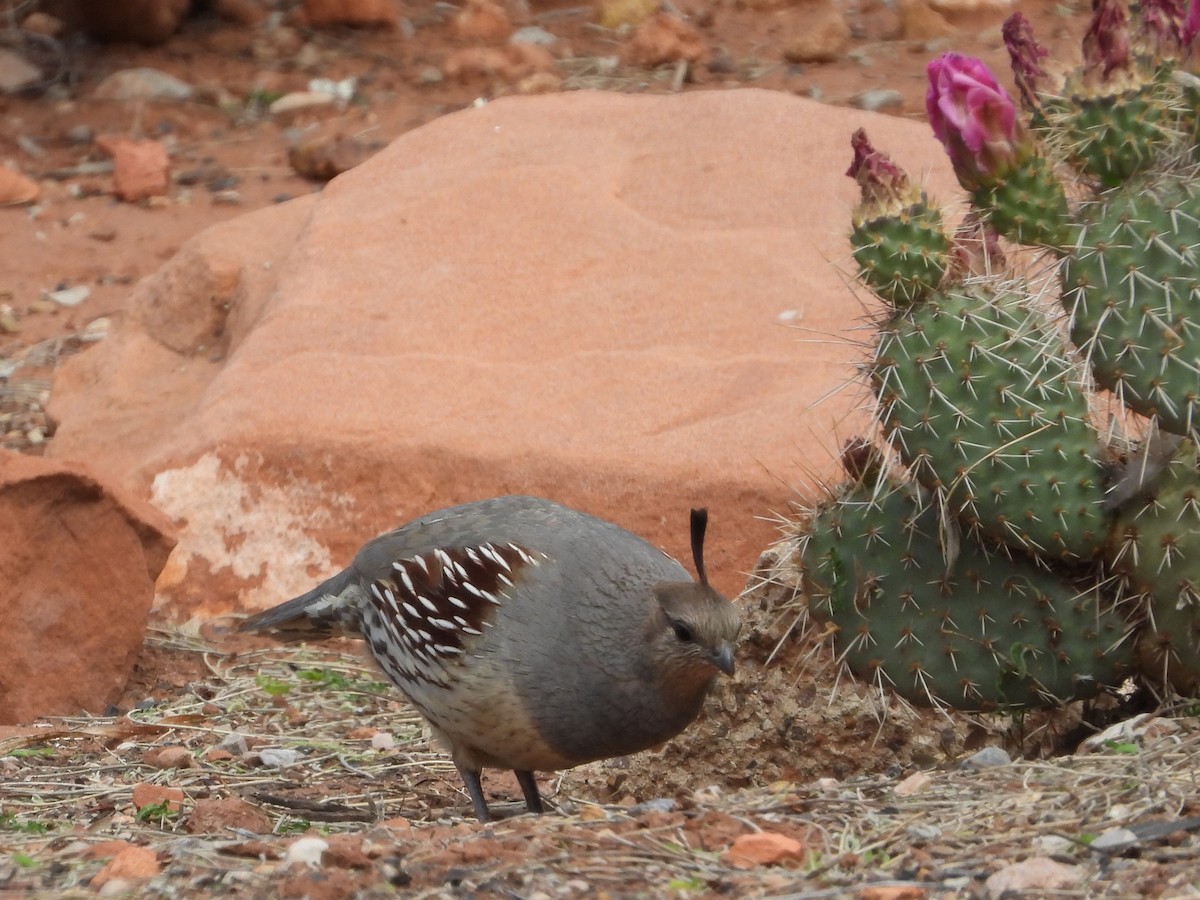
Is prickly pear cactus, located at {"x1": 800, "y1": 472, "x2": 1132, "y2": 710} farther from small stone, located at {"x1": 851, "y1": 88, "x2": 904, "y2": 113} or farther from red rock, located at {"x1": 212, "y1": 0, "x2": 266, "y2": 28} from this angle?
red rock, located at {"x1": 212, "y1": 0, "x2": 266, "y2": 28}

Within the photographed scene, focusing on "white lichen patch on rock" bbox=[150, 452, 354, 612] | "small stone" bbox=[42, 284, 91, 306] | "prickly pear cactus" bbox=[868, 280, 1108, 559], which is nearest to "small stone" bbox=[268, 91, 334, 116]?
"small stone" bbox=[42, 284, 91, 306]

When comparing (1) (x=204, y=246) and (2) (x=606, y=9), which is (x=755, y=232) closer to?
(1) (x=204, y=246)

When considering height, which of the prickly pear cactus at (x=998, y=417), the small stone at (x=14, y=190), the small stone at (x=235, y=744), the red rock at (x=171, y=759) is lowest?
the small stone at (x=14, y=190)

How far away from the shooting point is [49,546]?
5629 millimetres

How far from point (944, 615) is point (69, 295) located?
7422 millimetres

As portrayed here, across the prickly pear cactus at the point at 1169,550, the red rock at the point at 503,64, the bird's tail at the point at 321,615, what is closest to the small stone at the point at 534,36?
the red rock at the point at 503,64

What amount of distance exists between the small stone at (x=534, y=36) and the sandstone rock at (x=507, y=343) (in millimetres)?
3920

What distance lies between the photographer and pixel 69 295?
1029 cm

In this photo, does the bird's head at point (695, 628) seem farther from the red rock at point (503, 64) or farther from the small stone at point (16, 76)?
the small stone at point (16, 76)

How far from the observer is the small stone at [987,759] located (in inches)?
165

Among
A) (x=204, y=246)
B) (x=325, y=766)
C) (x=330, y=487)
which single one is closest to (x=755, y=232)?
(x=330, y=487)

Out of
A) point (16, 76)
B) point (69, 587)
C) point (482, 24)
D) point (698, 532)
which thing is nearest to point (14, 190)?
point (16, 76)

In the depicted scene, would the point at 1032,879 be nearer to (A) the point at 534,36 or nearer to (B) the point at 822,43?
(B) the point at 822,43

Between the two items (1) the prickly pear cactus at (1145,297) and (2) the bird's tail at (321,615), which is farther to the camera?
(2) the bird's tail at (321,615)
